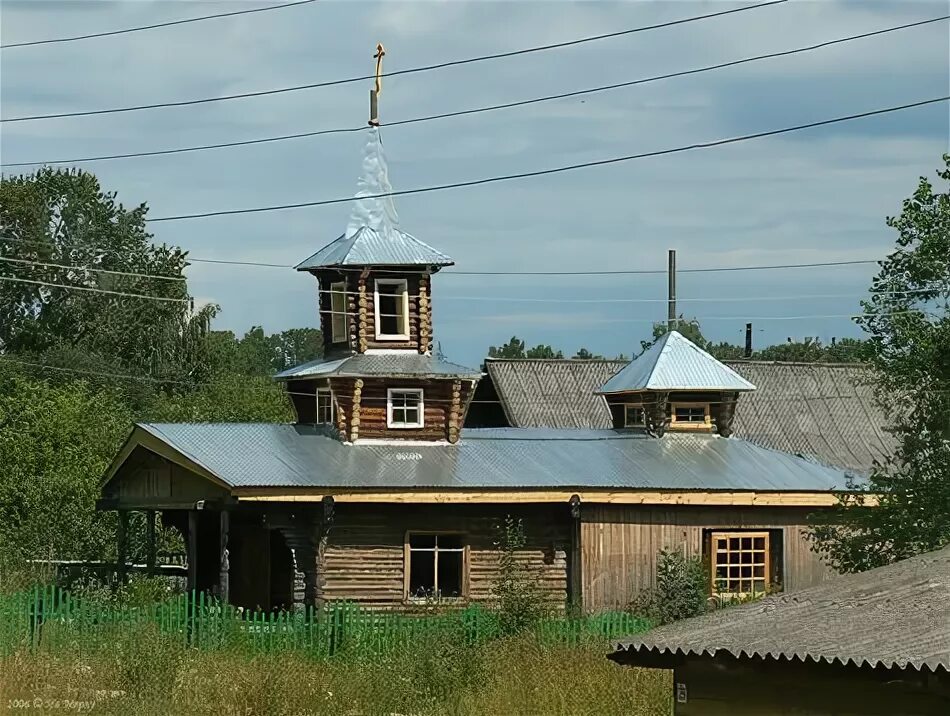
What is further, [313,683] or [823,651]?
[313,683]

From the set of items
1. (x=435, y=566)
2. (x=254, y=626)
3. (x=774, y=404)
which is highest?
(x=774, y=404)

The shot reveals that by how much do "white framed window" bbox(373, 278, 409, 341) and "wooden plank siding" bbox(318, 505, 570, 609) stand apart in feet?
14.7

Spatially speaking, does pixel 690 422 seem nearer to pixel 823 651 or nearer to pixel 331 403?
pixel 331 403

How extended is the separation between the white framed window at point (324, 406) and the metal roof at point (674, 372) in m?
6.73

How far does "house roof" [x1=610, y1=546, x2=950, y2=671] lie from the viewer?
1316 centimetres

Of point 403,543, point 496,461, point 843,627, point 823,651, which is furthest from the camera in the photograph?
point 496,461

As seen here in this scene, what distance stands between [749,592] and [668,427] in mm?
4806

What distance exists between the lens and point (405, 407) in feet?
112

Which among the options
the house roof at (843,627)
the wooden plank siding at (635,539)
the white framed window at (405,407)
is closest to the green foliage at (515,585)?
the wooden plank siding at (635,539)

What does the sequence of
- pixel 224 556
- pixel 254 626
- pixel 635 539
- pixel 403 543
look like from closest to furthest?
pixel 254 626 < pixel 224 556 < pixel 403 543 < pixel 635 539

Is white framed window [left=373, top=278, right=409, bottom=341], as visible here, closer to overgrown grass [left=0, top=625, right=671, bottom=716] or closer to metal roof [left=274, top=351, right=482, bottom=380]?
metal roof [left=274, top=351, right=482, bottom=380]

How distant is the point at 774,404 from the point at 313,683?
110 ft

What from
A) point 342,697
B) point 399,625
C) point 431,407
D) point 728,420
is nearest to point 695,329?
point 728,420

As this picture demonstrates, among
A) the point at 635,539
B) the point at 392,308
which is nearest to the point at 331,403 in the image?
the point at 392,308
